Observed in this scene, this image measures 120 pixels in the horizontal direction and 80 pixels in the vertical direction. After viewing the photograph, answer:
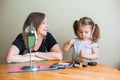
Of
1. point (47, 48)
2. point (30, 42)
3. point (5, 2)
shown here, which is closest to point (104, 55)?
point (47, 48)

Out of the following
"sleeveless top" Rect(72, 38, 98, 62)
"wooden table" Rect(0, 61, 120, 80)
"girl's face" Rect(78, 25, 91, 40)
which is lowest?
"wooden table" Rect(0, 61, 120, 80)

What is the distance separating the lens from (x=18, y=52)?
7.82ft

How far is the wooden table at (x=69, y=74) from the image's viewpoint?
64.1 inches

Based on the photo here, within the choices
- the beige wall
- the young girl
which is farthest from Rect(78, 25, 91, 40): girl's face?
the beige wall

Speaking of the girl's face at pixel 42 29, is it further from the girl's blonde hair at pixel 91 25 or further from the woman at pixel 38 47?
the girl's blonde hair at pixel 91 25

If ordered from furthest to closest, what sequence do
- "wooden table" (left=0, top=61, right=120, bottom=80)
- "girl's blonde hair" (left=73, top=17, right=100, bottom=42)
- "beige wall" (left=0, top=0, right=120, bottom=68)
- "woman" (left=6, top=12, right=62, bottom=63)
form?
1. "beige wall" (left=0, top=0, right=120, bottom=68)
2. "girl's blonde hair" (left=73, top=17, right=100, bottom=42)
3. "woman" (left=6, top=12, right=62, bottom=63)
4. "wooden table" (left=0, top=61, right=120, bottom=80)

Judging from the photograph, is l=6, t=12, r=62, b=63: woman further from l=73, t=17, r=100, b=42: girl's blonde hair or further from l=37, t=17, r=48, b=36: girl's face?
l=73, t=17, r=100, b=42: girl's blonde hair

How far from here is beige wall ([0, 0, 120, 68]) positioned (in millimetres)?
2783

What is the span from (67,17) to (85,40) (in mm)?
613

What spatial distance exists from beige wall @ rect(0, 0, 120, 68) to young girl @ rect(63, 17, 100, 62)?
375 mm

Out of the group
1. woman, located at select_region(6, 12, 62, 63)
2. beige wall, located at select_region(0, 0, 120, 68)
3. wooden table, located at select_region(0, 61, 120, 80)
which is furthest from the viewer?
beige wall, located at select_region(0, 0, 120, 68)

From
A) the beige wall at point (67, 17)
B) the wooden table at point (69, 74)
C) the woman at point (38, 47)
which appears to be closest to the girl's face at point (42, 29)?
the woman at point (38, 47)

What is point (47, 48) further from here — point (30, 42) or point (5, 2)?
point (5, 2)

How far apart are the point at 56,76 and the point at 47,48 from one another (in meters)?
0.92
